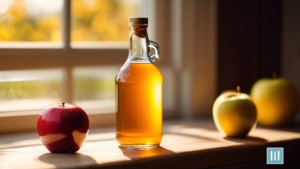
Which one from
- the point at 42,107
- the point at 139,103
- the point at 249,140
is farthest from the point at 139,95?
the point at 42,107

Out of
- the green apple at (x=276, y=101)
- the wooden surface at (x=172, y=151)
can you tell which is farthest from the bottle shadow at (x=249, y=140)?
the green apple at (x=276, y=101)

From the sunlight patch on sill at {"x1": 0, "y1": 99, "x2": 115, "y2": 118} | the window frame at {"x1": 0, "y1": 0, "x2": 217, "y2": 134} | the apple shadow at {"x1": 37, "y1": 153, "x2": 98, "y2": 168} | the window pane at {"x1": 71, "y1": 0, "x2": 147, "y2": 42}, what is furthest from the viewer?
the window pane at {"x1": 71, "y1": 0, "x2": 147, "y2": 42}

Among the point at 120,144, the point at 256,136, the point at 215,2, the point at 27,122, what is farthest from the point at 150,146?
the point at 215,2

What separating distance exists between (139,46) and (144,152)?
278 millimetres

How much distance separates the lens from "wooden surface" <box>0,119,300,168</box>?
35.3 inches

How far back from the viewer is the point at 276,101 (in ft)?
4.48

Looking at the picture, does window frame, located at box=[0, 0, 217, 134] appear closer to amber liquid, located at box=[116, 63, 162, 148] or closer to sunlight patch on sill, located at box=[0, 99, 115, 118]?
sunlight patch on sill, located at box=[0, 99, 115, 118]

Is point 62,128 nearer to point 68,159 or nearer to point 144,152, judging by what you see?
point 68,159

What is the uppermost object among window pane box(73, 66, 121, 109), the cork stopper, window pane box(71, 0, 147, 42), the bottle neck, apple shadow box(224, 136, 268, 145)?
window pane box(71, 0, 147, 42)

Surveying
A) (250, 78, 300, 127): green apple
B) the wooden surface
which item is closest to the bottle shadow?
the wooden surface

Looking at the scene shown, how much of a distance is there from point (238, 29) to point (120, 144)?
2.79 ft

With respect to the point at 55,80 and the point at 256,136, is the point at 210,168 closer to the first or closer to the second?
the point at 256,136

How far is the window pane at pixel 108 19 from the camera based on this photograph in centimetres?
154

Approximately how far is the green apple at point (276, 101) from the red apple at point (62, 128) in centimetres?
70
